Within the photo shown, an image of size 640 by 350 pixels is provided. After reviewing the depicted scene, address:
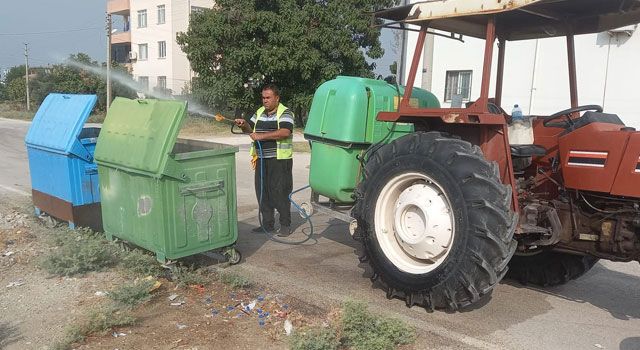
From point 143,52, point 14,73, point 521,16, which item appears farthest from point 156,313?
point 14,73

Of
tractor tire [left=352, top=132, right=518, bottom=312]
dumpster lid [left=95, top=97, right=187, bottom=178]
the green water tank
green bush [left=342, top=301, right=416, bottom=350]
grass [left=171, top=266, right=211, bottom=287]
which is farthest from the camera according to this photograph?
the green water tank

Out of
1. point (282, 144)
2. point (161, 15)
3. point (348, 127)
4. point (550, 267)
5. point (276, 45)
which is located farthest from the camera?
point (161, 15)

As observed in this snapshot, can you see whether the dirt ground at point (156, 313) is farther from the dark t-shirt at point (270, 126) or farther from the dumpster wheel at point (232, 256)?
the dark t-shirt at point (270, 126)

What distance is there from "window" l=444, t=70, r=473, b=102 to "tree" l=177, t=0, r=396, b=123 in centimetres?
756

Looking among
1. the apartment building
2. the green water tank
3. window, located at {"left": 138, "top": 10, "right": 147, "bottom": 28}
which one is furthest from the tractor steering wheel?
window, located at {"left": 138, "top": 10, "right": 147, "bottom": 28}

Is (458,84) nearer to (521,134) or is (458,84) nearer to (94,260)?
(521,134)

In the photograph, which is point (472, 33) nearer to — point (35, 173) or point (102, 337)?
point (102, 337)

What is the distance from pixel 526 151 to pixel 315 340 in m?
2.24

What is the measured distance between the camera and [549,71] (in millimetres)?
14586

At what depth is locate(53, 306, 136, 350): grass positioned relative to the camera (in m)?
3.45

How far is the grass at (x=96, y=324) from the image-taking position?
3.45m

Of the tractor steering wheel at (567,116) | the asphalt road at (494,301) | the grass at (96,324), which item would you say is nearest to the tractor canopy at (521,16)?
the tractor steering wheel at (567,116)

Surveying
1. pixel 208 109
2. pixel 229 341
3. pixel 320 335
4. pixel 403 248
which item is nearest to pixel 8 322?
pixel 229 341

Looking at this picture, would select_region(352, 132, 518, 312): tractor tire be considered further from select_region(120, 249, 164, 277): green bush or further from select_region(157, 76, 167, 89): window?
select_region(157, 76, 167, 89): window
